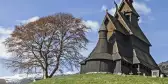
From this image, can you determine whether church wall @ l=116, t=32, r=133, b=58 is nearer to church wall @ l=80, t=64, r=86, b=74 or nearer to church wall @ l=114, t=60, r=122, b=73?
church wall @ l=114, t=60, r=122, b=73

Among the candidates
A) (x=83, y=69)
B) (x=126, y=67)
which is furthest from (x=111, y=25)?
(x=83, y=69)

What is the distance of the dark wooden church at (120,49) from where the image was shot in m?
61.8

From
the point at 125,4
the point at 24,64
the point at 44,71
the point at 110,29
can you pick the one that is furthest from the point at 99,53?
the point at 125,4

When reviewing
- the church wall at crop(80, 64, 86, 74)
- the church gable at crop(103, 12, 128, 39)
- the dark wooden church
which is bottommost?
the church wall at crop(80, 64, 86, 74)

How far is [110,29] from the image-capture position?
68.1 metres

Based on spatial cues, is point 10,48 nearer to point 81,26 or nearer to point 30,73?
point 30,73

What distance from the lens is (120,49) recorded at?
65.3 m

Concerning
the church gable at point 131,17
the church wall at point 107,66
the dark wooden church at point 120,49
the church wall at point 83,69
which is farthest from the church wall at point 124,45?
the church wall at point 83,69

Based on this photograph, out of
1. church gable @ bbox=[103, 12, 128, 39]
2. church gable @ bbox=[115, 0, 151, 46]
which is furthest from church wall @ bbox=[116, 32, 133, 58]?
church gable @ bbox=[115, 0, 151, 46]

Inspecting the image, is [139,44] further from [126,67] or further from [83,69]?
[83,69]

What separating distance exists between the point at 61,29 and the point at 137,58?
55.4 feet

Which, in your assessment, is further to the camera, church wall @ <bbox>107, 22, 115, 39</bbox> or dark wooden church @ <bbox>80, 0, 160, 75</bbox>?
church wall @ <bbox>107, 22, 115, 39</bbox>

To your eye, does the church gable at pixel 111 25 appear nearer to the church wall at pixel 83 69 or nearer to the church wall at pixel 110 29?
the church wall at pixel 110 29

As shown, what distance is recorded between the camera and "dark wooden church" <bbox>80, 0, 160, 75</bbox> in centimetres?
6178
